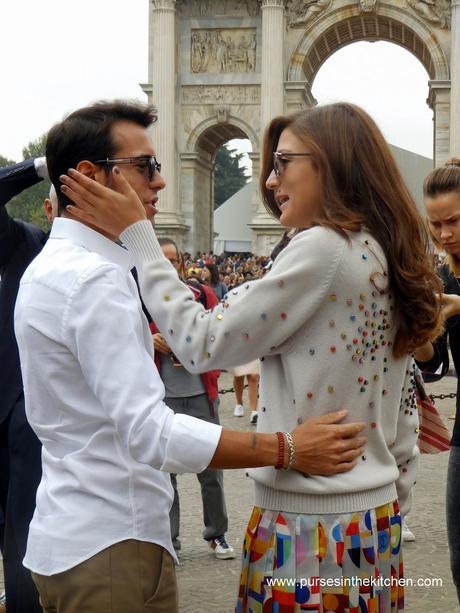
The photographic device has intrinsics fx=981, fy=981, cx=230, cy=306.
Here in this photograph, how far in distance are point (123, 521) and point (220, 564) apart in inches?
153

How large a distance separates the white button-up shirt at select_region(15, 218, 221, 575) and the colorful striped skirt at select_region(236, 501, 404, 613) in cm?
26

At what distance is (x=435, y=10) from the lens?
30094 millimetres

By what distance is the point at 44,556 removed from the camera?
2160 millimetres

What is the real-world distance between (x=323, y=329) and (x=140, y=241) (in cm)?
47

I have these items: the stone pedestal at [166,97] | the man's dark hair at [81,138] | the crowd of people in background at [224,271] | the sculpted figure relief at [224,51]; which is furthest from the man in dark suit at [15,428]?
the sculpted figure relief at [224,51]

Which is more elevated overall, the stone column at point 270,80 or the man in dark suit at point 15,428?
the stone column at point 270,80

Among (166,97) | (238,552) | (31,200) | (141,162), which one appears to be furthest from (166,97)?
(31,200)

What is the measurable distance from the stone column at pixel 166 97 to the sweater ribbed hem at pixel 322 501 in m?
28.4

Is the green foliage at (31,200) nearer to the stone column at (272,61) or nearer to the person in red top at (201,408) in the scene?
the stone column at (272,61)

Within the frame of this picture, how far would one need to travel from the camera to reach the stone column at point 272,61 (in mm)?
29828

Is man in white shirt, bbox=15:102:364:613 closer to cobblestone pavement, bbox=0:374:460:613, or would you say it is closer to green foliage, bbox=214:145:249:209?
cobblestone pavement, bbox=0:374:460:613

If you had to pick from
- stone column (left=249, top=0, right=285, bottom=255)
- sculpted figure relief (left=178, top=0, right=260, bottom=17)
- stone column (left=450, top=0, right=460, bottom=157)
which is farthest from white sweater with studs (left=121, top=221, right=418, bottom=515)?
sculpted figure relief (left=178, top=0, right=260, bottom=17)

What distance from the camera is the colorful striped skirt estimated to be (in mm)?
2277

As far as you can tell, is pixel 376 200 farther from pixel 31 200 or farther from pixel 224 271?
pixel 31 200
